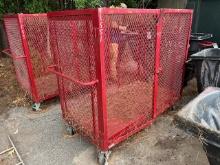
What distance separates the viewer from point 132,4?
8.74m

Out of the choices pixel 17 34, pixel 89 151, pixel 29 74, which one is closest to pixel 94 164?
pixel 89 151

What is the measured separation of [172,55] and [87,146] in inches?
72.1

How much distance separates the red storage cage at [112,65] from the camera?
2207mm

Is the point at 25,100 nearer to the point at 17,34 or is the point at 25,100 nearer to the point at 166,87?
the point at 17,34

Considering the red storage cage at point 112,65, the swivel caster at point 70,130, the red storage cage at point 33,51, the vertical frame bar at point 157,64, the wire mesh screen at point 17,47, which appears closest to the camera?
the red storage cage at point 112,65

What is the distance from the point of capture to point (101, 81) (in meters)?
2.20

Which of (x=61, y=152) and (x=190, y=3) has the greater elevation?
(x=190, y=3)

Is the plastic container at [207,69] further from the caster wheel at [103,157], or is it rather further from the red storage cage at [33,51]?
the red storage cage at [33,51]

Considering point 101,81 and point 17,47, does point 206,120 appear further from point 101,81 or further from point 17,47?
point 17,47

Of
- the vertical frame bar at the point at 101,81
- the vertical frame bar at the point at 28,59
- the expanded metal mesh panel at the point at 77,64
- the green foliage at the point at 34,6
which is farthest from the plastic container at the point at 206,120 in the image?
the green foliage at the point at 34,6

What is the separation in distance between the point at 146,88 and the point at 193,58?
111cm

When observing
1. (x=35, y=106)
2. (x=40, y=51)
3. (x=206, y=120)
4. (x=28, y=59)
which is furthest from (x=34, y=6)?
(x=206, y=120)

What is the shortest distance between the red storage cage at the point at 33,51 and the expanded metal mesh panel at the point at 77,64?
102 centimetres

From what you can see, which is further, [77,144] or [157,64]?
[77,144]
